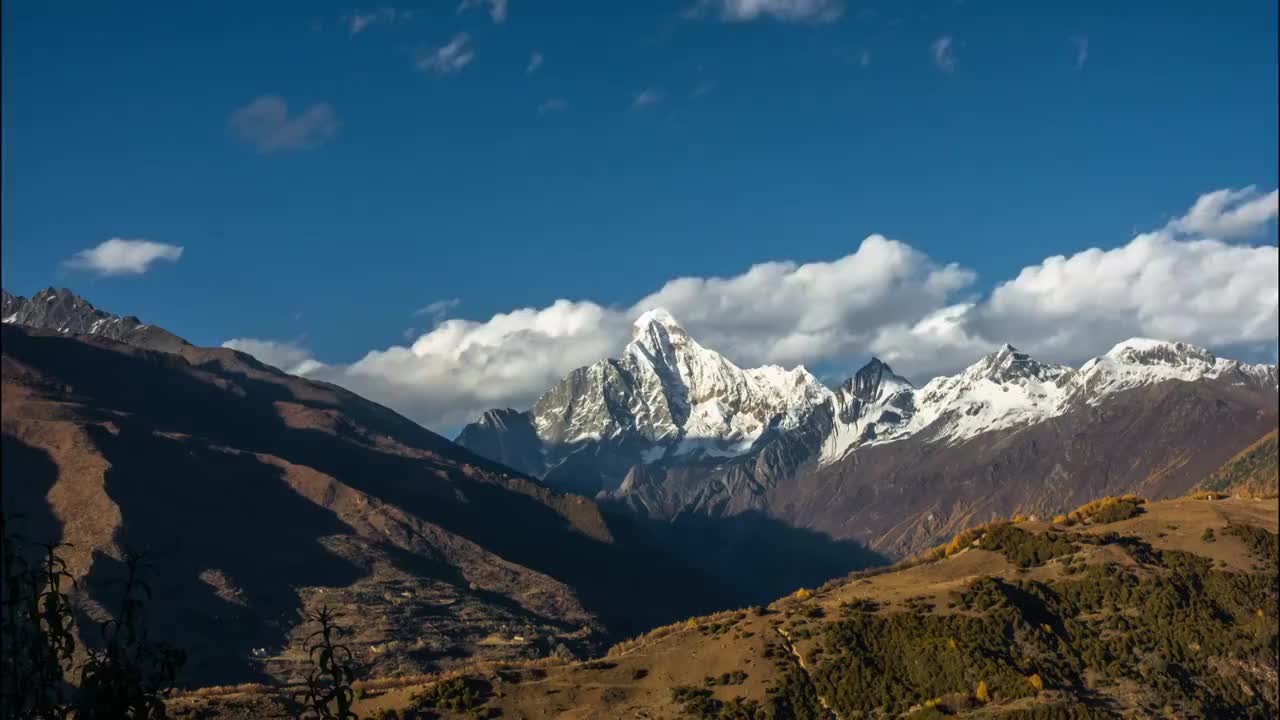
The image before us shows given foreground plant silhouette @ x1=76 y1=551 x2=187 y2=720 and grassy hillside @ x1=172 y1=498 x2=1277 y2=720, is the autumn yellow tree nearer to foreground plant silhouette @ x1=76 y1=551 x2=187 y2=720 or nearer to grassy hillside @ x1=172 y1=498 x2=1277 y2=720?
grassy hillside @ x1=172 y1=498 x2=1277 y2=720

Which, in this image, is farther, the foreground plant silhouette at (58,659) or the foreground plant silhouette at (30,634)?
the foreground plant silhouette at (58,659)

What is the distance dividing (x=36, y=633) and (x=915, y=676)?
392ft

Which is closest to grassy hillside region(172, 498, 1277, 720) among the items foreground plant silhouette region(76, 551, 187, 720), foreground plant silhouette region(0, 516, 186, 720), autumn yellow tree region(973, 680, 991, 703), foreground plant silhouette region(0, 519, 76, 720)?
autumn yellow tree region(973, 680, 991, 703)

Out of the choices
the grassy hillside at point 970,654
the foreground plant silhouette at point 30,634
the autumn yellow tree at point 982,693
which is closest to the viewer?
the foreground plant silhouette at point 30,634

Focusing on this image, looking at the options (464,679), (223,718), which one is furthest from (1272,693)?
(223,718)

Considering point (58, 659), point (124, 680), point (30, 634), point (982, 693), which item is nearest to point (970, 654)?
point (982, 693)

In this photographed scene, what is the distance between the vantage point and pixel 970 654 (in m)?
132

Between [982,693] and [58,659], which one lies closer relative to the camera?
[58,659]

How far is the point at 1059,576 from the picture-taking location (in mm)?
158125

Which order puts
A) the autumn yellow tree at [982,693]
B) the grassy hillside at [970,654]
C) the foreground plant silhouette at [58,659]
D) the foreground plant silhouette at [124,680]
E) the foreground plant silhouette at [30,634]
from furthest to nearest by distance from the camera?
the grassy hillside at [970,654] < the autumn yellow tree at [982,693] < the foreground plant silhouette at [124,680] < the foreground plant silhouette at [58,659] < the foreground plant silhouette at [30,634]

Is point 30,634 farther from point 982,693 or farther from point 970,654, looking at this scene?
point 970,654

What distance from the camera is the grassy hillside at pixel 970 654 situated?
410 ft

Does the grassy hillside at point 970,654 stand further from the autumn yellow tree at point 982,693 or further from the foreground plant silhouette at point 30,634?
the foreground plant silhouette at point 30,634

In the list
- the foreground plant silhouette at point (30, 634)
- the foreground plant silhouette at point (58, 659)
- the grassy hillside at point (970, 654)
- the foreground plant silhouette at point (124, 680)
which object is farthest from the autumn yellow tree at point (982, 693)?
the foreground plant silhouette at point (30, 634)
